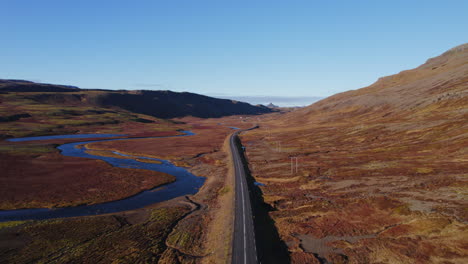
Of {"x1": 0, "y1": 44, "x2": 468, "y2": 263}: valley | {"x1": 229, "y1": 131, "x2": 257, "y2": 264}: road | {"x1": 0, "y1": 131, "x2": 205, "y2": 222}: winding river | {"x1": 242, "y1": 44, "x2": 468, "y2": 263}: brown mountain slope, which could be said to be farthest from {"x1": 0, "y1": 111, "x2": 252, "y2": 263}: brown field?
{"x1": 242, "y1": 44, "x2": 468, "y2": 263}: brown mountain slope

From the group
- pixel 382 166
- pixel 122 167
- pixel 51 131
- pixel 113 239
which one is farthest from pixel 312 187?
pixel 51 131

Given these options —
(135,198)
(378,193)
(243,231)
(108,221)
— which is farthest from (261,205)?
(108,221)

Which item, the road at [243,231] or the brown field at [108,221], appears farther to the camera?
the brown field at [108,221]

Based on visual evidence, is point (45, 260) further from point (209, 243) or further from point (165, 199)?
point (165, 199)

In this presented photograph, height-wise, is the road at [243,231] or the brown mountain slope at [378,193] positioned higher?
the brown mountain slope at [378,193]

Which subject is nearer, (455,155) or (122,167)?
(455,155)

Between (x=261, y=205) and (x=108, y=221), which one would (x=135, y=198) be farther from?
Result: (x=261, y=205)

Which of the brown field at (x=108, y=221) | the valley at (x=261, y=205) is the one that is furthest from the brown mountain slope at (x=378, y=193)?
the brown field at (x=108, y=221)

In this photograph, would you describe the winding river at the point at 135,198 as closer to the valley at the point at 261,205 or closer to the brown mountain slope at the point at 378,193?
the valley at the point at 261,205
